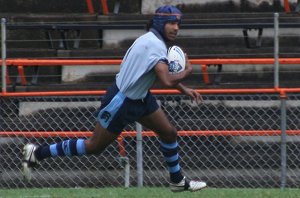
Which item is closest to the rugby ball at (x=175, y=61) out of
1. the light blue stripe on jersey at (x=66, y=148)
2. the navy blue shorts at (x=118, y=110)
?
the navy blue shorts at (x=118, y=110)

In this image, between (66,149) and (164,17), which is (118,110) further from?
(164,17)

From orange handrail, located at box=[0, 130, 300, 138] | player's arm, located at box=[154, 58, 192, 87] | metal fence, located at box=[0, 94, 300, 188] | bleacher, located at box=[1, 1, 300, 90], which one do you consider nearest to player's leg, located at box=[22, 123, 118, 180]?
player's arm, located at box=[154, 58, 192, 87]

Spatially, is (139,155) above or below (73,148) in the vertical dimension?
below

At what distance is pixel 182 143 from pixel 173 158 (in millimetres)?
2819

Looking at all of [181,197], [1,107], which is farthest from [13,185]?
[181,197]

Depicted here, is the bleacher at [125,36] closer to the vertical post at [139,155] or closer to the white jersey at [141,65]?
the vertical post at [139,155]

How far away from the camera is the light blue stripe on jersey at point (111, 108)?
8055 mm

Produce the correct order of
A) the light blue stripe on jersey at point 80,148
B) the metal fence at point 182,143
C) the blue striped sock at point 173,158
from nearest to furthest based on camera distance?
the light blue stripe on jersey at point 80,148
the blue striped sock at point 173,158
the metal fence at point 182,143

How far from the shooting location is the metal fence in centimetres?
1074

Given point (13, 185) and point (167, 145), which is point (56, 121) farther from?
point (167, 145)

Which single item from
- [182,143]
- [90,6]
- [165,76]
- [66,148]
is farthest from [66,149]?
[90,6]

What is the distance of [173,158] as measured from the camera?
8422 millimetres

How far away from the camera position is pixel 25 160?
8562 mm

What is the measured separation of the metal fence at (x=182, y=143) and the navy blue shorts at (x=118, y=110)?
7.82ft
